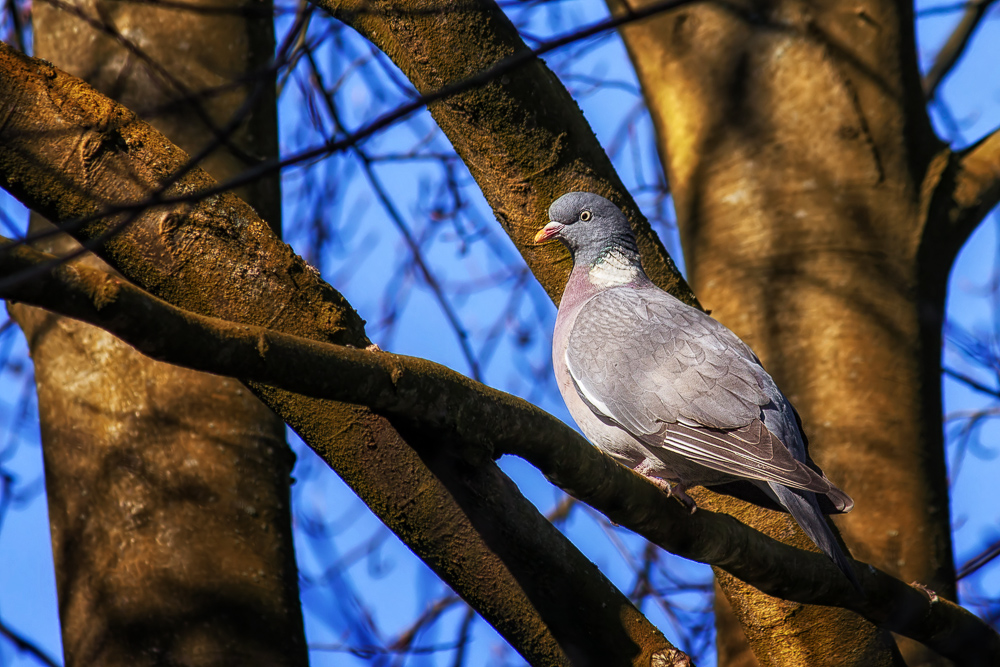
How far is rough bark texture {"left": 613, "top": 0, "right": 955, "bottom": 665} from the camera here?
326 centimetres

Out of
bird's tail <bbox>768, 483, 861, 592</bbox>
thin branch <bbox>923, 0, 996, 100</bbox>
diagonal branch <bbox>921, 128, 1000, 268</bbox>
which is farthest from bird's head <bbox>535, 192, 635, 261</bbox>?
thin branch <bbox>923, 0, 996, 100</bbox>

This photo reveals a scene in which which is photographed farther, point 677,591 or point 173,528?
point 677,591

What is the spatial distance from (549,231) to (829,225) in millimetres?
1211

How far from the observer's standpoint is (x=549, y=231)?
3090 mm

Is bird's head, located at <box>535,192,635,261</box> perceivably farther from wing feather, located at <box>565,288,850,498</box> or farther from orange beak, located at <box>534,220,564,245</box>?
wing feather, located at <box>565,288,850,498</box>

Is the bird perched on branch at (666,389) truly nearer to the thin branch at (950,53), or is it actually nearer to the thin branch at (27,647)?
the thin branch at (27,647)

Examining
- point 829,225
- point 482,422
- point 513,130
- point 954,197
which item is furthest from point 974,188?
point 482,422

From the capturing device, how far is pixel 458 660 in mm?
3984

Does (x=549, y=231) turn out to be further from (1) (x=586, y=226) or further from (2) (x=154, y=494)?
(2) (x=154, y=494)

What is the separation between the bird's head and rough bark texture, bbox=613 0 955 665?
64 cm

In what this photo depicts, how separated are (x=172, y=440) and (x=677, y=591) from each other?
10.3ft

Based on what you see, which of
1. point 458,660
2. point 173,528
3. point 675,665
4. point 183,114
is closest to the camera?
point 675,665

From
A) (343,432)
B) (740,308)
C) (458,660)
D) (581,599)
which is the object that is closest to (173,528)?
(343,432)

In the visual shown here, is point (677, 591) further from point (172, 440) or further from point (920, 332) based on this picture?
point (172, 440)
